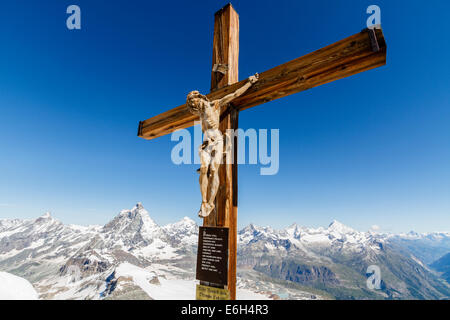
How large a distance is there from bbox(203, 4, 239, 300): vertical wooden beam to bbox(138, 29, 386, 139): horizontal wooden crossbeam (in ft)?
1.06

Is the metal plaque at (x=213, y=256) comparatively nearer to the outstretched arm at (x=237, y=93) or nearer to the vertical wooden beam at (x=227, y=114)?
the vertical wooden beam at (x=227, y=114)

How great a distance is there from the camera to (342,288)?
595ft

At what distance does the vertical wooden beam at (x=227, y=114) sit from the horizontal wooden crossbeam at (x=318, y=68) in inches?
12.7

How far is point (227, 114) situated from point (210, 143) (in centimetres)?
68

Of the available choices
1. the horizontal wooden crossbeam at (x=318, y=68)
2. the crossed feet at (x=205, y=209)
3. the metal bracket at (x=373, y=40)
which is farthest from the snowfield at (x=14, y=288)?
the metal bracket at (x=373, y=40)

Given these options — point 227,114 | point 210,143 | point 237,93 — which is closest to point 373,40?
point 237,93

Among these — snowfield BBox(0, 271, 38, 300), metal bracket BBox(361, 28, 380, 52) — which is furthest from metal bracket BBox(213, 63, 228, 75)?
snowfield BBox(0, 271, 38, 300)

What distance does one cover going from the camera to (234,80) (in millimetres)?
3449

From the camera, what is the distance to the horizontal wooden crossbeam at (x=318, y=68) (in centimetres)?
218

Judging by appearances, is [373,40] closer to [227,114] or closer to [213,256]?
[227,114]

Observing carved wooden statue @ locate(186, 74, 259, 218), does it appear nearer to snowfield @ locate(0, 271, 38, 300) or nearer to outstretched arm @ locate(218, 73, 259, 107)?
outstretched arm @ locate(218, 73, 259, 107)
